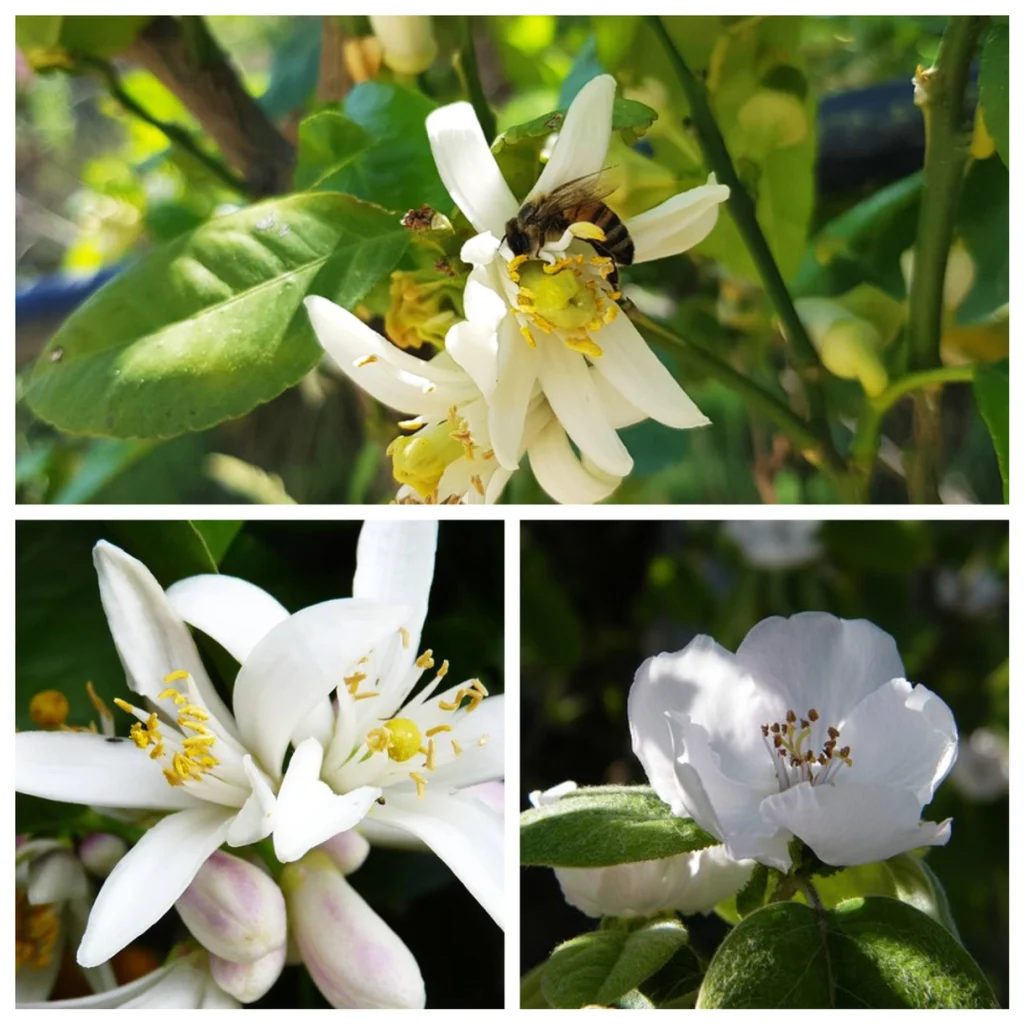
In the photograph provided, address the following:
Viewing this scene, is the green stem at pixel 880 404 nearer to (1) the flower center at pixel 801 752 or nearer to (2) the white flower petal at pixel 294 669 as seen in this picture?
(1) the flower center at pixel 801 752

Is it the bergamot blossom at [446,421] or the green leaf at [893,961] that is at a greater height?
the bergamot blossom at [446,421]

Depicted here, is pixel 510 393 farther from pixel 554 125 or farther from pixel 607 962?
pixel 607 962

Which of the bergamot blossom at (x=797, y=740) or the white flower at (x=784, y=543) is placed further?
the white flower at (x=784, y=543)

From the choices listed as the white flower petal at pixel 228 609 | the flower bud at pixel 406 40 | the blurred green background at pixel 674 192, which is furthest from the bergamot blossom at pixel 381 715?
the flower bud at pixel 406 40

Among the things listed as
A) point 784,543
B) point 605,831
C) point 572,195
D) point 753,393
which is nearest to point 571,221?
point 572,195

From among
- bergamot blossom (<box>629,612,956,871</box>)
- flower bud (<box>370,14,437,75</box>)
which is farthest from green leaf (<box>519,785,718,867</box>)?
flower bud (<box>370,14,437,75</box>)

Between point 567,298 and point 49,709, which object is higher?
point 567,298

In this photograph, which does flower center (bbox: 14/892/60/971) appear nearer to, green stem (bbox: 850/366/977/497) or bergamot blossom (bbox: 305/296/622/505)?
bergamot blossom (bbox: 305/296/622/505)

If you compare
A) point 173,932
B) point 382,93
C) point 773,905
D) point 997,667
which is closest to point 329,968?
point 173,932

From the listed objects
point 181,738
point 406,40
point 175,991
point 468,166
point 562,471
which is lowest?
point 175,991
